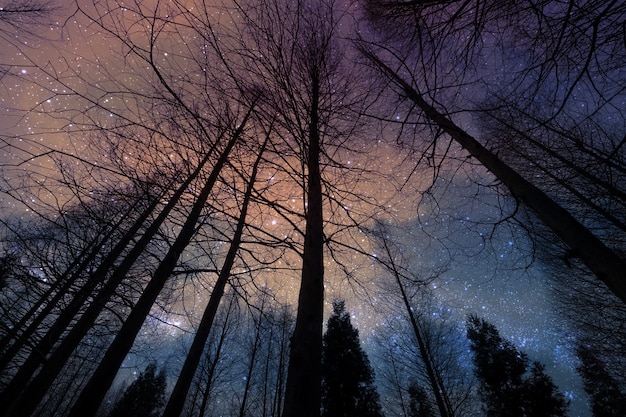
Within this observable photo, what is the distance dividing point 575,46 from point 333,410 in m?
17.9

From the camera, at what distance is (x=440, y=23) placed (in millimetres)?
2527

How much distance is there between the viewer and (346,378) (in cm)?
1488

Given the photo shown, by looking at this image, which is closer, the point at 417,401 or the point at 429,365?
the point at 429,365

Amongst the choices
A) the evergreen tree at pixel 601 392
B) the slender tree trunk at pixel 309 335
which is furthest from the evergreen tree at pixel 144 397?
the evergreen tree at pixel 601 392

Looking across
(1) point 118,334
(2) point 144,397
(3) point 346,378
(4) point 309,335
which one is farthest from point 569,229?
(2) point 144,397

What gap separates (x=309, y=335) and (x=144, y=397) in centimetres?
3609

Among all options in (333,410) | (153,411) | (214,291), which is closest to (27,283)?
(214,291)

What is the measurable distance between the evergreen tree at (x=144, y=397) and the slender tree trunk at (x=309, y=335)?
33259mm

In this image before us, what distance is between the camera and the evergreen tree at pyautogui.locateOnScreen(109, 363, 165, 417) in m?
24.5

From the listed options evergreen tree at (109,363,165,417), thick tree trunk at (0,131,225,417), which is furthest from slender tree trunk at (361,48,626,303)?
evergreen tree at (109,363,165,417)

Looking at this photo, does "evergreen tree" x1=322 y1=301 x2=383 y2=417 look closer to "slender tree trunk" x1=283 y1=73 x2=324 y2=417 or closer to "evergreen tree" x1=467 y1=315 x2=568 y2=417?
"evergreen tree" x1=467 y1=315 x2=568 y2=417

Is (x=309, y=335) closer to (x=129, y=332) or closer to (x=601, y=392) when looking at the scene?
(x=129, y=332)

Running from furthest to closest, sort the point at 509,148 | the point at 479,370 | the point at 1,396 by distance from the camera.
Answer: the point at 479,370
the point at 509,148
the point at 1,396

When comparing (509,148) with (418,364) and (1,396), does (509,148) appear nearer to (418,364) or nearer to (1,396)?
(418,364)
